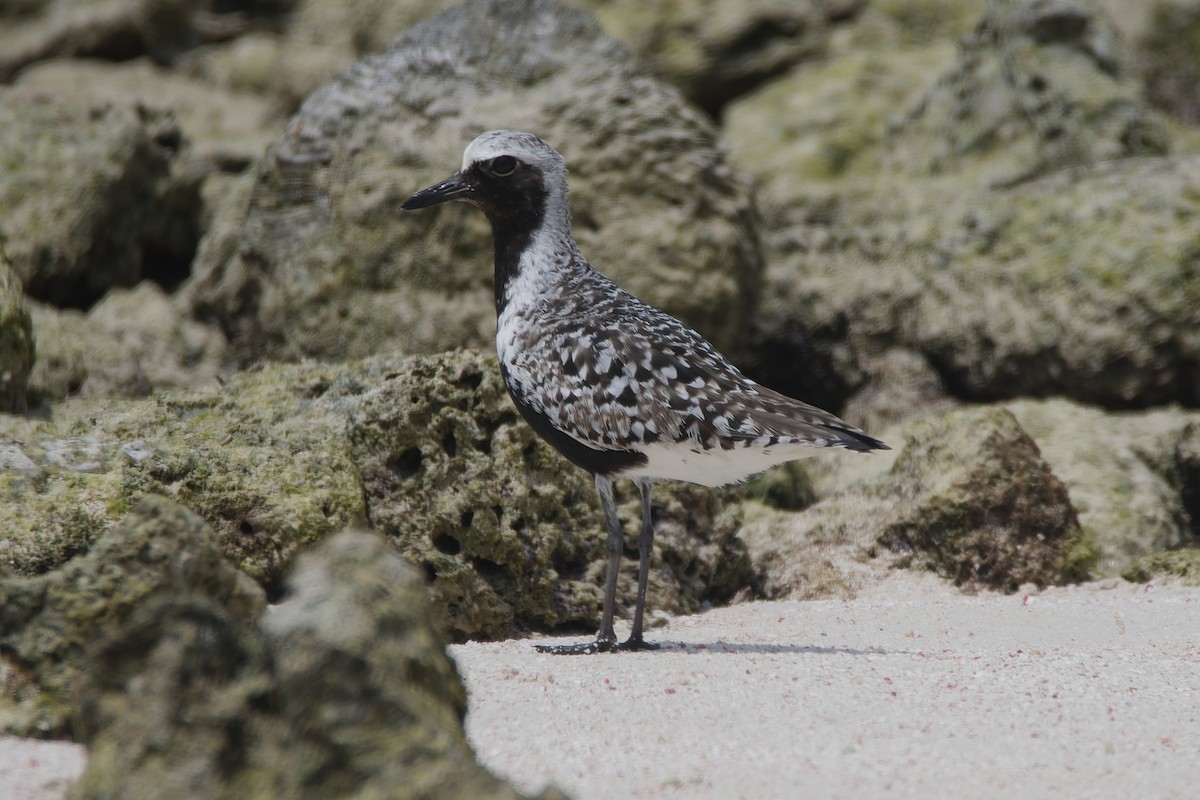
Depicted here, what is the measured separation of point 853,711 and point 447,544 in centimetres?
305

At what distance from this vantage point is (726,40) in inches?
707

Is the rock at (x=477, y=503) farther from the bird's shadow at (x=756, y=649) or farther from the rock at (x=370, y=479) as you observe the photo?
the bird's shadow at (x=756, y=649)

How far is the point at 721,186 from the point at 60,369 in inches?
254

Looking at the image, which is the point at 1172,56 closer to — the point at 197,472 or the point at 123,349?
the point at 123,349

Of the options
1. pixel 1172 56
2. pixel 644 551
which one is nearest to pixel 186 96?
pixel 644 551

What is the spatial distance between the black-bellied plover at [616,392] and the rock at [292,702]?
3084 mm

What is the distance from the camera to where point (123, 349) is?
1140 cm

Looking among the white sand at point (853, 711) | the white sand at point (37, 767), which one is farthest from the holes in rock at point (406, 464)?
the white sand at point (37, 767)

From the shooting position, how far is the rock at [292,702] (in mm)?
3863

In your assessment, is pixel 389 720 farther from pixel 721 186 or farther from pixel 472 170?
pixel 721 186

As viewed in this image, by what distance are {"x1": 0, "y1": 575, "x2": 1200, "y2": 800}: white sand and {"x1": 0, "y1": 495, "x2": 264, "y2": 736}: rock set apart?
294 mm

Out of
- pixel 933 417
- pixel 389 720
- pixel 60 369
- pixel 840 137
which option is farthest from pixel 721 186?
pixel 389 720

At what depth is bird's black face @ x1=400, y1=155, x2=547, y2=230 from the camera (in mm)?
8188

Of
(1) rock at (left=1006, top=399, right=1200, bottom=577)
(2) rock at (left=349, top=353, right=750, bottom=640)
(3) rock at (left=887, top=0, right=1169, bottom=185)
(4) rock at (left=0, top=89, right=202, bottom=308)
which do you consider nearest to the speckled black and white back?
(2) rock at (left=349, top=353, right=750, bottom=640)
